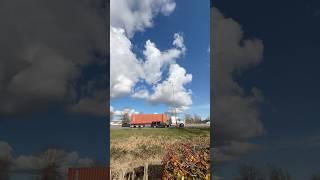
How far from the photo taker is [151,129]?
1031 centimetres

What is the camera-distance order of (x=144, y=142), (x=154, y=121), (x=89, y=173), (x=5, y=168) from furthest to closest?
(x=154, y=121), (x=144, y=142), (x=89, y=173), (x=5, y=168)

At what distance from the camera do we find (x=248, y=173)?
4859 millimetres

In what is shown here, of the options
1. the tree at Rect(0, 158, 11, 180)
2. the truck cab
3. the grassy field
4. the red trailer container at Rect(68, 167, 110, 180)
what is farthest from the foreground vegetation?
the tree at Rect(0, 158, 11, 180)

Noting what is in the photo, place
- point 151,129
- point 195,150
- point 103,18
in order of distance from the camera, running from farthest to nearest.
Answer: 1. point 151,129
2. point 195,150
3. point 103,18

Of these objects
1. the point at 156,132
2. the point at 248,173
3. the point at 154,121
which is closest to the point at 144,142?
the point at 156,132

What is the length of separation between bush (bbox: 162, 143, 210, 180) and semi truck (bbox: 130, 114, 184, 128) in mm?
2264

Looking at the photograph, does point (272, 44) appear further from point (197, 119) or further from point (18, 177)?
point (197, 119)

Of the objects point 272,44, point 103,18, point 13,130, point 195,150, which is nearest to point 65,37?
point 103,18

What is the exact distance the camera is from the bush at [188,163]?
6473mm

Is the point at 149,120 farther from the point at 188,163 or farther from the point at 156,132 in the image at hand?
the point at 188,163

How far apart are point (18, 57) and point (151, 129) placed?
5.81 metres

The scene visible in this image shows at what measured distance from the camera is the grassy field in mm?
8836

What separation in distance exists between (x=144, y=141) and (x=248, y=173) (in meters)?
5.09

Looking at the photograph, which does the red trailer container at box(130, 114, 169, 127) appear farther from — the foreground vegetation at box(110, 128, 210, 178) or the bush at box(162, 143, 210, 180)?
the bush at box(162, 143, 210, 180)
